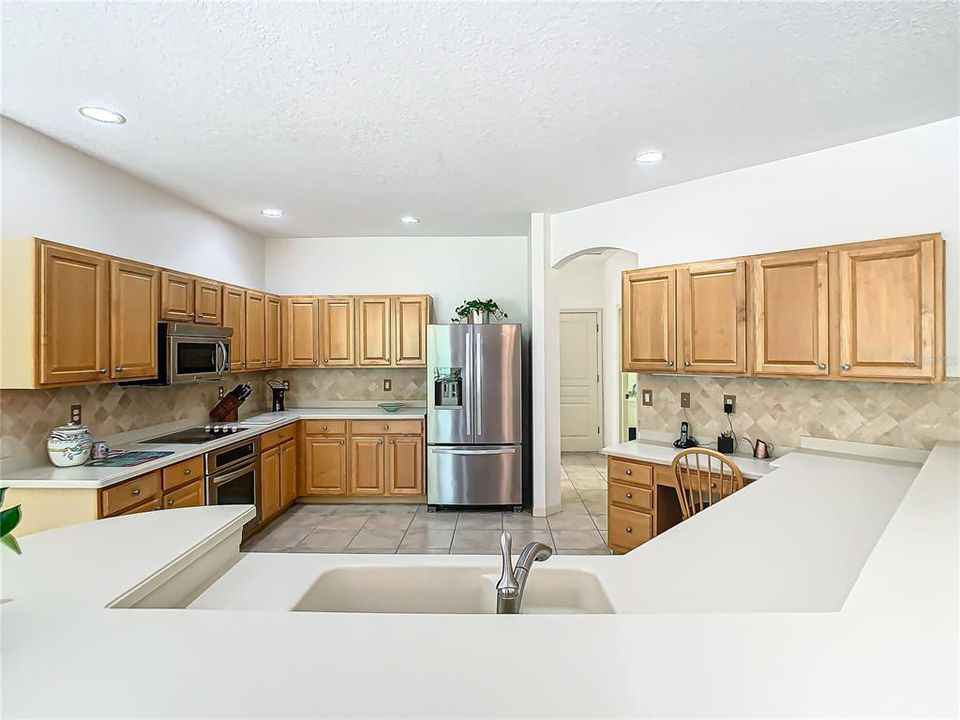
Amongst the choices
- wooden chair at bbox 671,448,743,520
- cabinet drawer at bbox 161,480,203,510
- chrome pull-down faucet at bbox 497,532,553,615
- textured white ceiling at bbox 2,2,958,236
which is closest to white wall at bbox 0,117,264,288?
textured white ceiling at bbox 2,2,958,236

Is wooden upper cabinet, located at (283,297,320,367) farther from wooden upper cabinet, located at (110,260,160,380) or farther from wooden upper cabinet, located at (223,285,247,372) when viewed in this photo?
wooden upper cabinet, located at (110,260,160,380)

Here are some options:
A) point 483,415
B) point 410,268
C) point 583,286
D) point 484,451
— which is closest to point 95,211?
point 410,268

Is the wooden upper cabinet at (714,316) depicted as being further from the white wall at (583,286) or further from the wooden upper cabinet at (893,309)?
the white wall at (583,286)

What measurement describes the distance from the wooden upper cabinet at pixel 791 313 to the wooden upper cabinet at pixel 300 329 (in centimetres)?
402

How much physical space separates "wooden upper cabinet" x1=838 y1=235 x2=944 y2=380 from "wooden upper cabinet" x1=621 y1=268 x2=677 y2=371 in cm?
100

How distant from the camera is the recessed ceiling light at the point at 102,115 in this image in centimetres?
255

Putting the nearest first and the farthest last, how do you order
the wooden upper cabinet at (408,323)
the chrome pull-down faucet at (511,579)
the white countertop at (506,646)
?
the white countertop at (506,646)
the chrome pull-down faucet at (511,579)
the wooden upper cabinet at (408,323)

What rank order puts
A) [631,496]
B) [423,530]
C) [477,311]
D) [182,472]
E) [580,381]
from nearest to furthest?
[182,472]
[631,496]
[423,530]
[477,311]
[580,381]

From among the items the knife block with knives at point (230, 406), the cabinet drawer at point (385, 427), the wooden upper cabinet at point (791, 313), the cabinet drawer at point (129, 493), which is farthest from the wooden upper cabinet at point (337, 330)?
the wooden upper cabinet at point (791, 313)

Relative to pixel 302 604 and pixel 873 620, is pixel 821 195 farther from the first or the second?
pixel 302 604

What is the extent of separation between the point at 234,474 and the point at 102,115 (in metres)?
2.45

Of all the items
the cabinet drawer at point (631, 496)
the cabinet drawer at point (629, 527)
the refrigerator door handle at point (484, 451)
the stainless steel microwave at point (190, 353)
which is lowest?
the cabinet drawer at point (629, 527)

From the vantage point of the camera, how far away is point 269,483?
450cm

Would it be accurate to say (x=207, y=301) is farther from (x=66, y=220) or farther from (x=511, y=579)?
(x=511, y=579)
